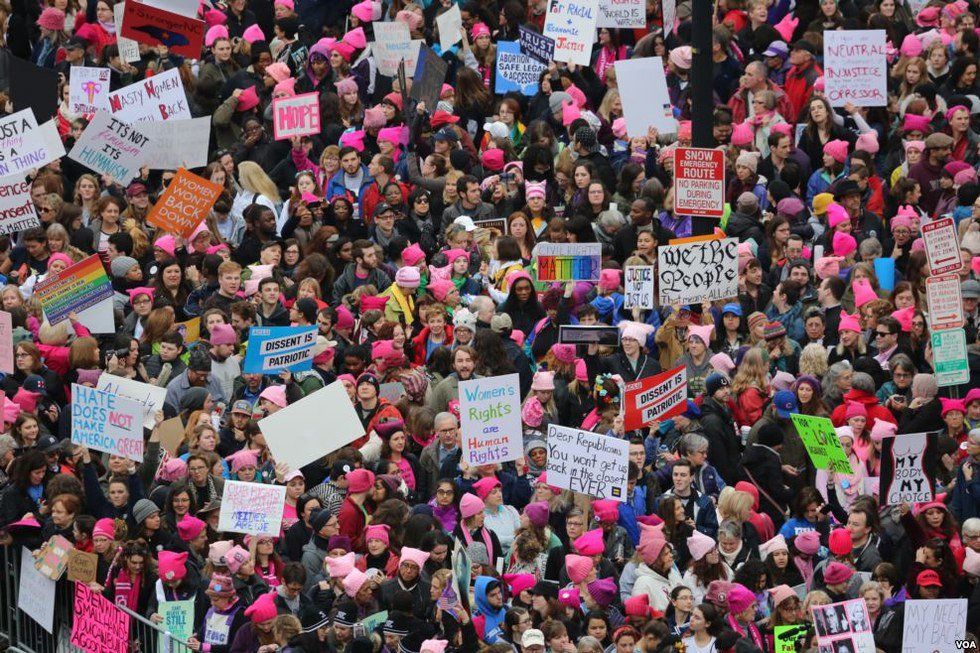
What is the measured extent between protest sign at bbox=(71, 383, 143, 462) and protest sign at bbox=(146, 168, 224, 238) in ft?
12.9

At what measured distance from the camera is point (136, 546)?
17.3m

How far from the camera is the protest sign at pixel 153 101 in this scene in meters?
24.2

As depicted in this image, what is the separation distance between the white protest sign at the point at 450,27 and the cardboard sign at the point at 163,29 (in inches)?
93.5

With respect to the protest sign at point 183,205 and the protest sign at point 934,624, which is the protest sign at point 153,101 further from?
the protest sign at point 934,624

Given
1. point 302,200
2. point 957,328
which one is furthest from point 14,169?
point 957,328

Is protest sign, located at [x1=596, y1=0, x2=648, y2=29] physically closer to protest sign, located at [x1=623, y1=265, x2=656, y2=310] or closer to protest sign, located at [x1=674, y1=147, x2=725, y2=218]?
protest sign, located at [x1=623, y1=265, x2=656, y2=310]

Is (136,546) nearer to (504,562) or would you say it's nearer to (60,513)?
(60,513)

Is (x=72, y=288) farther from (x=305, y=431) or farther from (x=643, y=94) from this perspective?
(x=643, y=94)

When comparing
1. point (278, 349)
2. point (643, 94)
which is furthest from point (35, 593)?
point (643, 94)

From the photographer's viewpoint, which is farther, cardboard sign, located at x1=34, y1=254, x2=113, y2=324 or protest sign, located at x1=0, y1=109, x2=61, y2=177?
protest sign, located at x1=0, y1=109, x2=61, y2=177

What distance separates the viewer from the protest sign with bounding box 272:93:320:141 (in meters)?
23.8

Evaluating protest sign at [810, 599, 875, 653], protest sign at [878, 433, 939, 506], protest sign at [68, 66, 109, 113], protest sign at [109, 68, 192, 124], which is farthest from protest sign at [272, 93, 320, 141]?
protest sign at [810, 599, 875, 653]

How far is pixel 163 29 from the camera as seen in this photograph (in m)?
24.8

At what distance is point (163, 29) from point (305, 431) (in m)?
7.61
